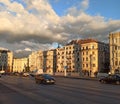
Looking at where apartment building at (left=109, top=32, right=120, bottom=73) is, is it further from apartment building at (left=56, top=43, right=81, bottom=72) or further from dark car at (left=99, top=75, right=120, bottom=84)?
dark car at (left=99, top=75, right=120, bottom=84)

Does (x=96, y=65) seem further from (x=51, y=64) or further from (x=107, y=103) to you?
(x=107, y=103)

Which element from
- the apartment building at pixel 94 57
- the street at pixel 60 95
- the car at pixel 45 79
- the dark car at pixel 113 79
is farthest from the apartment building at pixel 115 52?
the street at pixel 60 95

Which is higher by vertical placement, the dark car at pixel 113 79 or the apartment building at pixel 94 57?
the apartment building at pixel 94 57

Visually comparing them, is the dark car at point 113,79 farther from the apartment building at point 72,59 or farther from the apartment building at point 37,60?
the apartment building at point 37,60

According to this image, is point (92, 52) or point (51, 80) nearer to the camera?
point (51, 80)

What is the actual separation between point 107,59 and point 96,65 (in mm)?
9977

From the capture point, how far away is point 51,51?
16950 centimetres

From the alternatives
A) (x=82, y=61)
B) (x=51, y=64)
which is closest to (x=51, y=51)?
(x=51, y=64)

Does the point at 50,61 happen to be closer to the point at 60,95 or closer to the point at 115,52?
the point at 115,52

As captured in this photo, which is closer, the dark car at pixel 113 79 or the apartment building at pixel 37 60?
the dark car at pixel 113 79

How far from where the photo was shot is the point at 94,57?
132875mm

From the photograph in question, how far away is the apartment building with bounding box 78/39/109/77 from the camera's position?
132 meters

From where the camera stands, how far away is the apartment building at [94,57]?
432 feet

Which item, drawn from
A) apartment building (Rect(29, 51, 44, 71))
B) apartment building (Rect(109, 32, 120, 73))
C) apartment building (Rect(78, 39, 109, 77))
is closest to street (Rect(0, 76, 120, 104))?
apartment building (Rect(109, 32, 120, 73))
